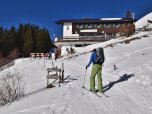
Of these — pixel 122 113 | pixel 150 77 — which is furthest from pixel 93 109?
pixel 150 77

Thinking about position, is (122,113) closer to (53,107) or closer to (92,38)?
(53,107)

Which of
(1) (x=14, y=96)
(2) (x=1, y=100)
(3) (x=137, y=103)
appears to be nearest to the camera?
(3) (x=137, y=103)

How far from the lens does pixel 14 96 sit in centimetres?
518

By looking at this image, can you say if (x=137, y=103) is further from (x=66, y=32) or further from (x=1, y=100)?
(x=66, y=32)

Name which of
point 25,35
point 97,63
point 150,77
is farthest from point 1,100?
point 25,35

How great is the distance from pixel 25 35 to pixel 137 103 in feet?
146

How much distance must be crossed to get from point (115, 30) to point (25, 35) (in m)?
31.6

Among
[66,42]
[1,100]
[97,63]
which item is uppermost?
[66,42]

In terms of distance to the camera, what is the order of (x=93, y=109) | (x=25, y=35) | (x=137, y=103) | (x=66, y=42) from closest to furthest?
(x=93, y=109), (x=137, y=103), (x=66, y=42), (x=25, y=35)

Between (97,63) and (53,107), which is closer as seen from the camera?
(53,107)

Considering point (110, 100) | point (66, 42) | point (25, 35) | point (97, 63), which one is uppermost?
point (25, 35)

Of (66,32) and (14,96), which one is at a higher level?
(66,32)

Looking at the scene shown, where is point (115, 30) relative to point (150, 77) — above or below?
above

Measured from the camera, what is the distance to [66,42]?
32375mm
